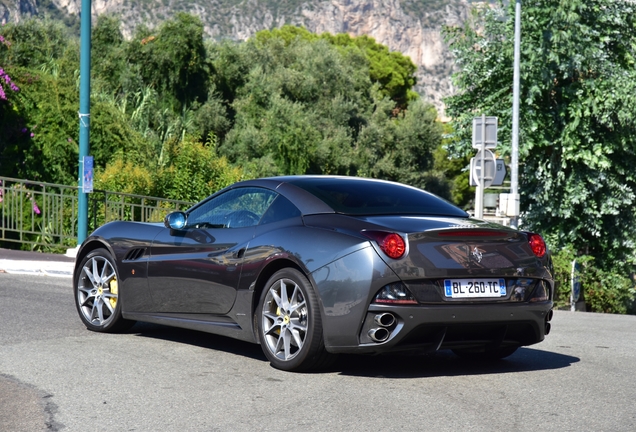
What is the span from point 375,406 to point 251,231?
6.38ft

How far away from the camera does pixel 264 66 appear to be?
1940 inches

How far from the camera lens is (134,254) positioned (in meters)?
8.23

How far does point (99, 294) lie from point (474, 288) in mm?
3589

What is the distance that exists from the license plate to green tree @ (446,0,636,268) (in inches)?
847

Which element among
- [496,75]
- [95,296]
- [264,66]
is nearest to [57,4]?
[264,66]

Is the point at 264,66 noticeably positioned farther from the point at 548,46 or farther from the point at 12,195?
the point at 12,195

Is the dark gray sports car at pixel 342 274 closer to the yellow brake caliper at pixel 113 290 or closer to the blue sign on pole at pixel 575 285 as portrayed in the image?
the yellow brake caliper at pixel 113 290

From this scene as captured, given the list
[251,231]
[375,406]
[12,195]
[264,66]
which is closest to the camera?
[375,406]

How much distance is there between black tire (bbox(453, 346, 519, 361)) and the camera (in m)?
7.41

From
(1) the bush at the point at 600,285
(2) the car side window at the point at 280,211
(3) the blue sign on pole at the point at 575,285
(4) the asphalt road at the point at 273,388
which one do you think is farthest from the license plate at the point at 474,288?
(1) the bush at the point at 600,285

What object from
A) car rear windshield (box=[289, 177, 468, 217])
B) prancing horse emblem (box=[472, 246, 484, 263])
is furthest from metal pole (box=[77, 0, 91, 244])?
prancing horse emblem (box=[472, 246, 484, 263])

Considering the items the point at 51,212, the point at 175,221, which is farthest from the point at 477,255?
the point at 51,212

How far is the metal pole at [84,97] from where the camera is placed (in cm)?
1512

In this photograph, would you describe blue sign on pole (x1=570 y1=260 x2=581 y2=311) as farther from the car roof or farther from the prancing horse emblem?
the prancing horse emblem
